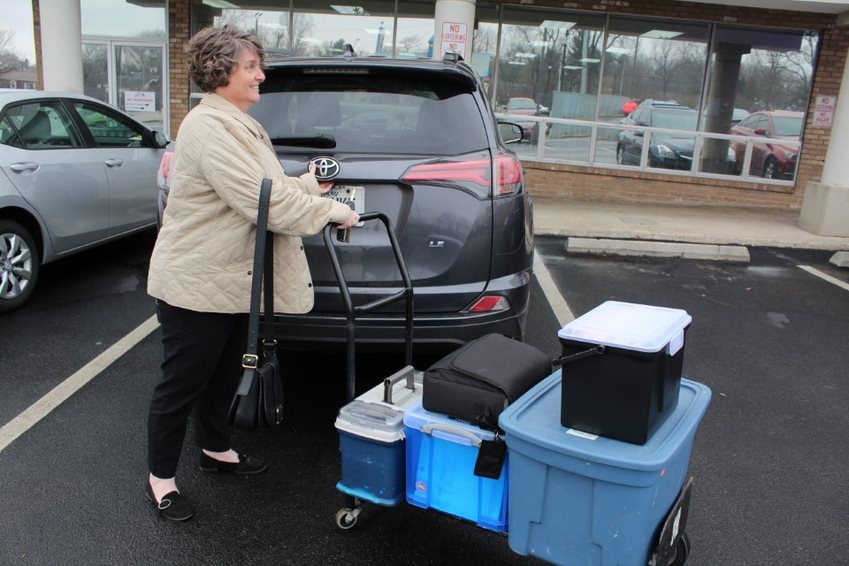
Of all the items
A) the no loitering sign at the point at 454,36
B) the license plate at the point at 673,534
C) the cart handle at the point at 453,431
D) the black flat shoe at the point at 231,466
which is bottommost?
the black flat shoe at the point at 231,466

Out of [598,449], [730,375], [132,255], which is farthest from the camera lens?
[132,255]

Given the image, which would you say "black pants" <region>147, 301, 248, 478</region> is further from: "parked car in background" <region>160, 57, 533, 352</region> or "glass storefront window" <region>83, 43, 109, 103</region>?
"glass storefront window" <region>83, 43, 109, 103</region>

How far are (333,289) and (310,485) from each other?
872 mm

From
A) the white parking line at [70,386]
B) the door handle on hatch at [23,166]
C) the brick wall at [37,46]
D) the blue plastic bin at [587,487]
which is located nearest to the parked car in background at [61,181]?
the door handle on hatch at [23,166]

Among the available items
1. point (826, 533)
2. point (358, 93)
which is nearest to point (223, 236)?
point (358, 93)

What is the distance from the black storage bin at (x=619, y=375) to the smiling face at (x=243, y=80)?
1.42 meters

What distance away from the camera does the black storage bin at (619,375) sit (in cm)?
215

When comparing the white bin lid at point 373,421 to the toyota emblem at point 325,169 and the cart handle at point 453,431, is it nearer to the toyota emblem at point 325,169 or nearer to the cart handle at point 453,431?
the cart handle at point 453,431

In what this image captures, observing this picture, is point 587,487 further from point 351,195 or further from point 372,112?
point 372,112

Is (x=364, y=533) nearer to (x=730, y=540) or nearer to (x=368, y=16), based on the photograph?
(x=730, y=540)

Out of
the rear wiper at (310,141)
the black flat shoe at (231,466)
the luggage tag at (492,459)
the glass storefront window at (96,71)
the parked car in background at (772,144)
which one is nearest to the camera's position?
the luggage tag at (492,459)

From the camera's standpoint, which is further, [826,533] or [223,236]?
[826,533]

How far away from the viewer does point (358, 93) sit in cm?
364

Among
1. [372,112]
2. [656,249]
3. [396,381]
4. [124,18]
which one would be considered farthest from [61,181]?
[124,18]
